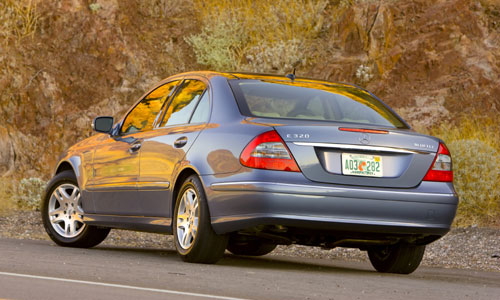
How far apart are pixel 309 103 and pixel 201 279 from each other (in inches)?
89.2

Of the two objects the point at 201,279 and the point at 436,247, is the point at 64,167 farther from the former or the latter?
the point at 436,247

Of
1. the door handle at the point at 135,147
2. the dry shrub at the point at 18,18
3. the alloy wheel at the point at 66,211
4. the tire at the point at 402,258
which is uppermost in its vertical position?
the dry shrub at the point at 18,18

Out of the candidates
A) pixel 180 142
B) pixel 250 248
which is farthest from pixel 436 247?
pixel 180 142

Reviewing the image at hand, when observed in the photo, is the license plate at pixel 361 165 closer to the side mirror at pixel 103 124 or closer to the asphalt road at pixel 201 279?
the asphalt road at pixel 201 279

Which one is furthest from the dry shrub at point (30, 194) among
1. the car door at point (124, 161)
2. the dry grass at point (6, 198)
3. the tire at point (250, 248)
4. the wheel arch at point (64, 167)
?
the car door at point (124, 161)

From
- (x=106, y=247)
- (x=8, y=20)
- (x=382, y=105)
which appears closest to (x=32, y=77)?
(x=8, y=20)

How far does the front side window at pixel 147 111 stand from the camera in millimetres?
9320

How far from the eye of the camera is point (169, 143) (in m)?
8.55

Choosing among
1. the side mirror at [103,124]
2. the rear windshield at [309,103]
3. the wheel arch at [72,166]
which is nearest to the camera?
the rear windshield at [309,103]

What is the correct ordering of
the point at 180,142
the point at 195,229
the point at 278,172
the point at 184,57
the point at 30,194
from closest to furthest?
the point at 278,172 → the point at 195,229 → the point at 180,142 → the point at 30,194 → the point at 184,57

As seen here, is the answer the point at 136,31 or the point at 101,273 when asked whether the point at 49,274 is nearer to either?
the point at 101,273

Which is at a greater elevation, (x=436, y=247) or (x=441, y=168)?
(x=441, y=168)

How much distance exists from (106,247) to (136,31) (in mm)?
14022

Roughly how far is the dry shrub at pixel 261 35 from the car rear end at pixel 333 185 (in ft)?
45.5
